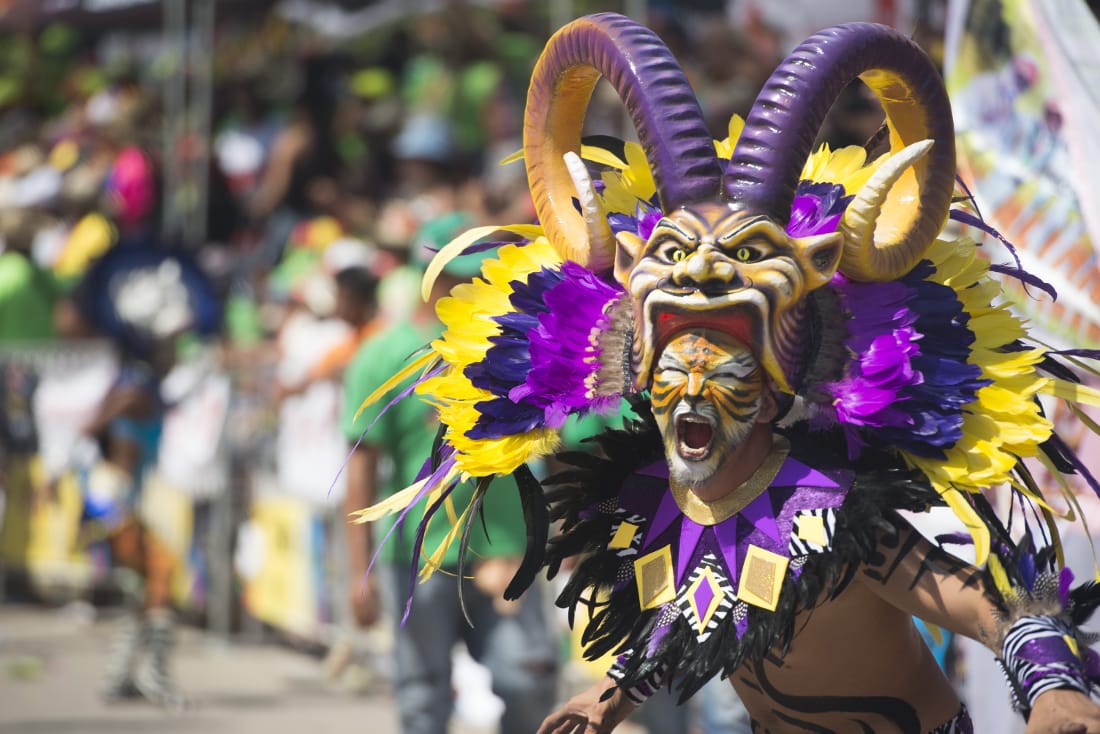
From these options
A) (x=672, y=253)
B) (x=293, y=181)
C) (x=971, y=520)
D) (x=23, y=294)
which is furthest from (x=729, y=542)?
(x=293, y=181)

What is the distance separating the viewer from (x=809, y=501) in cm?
280

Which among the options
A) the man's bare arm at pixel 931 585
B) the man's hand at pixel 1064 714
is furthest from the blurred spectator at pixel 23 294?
the man's hand at pixel 1064 714

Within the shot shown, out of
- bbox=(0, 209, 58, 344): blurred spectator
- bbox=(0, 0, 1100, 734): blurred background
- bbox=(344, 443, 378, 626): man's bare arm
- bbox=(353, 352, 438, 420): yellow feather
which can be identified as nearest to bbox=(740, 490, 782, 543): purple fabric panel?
bbox=(353, 352, 438, 420): yellow feather

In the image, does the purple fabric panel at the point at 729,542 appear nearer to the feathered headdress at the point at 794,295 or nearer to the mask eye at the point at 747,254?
the feathered headdress at the point at 794,295

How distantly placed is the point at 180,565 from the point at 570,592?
6.84 m

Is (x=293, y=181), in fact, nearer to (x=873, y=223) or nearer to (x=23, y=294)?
(x=23, y=294)

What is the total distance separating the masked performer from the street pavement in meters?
4.10

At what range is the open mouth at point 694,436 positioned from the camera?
106 inches

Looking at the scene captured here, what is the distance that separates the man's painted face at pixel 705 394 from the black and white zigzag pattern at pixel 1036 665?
1.83 ft

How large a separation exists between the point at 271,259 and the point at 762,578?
28.7 ft

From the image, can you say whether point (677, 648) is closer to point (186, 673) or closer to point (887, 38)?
point (887, 38)

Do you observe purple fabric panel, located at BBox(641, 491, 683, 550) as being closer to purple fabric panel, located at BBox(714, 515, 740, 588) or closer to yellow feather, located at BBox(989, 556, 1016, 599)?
purple fabric panel, located at BBox(714, 515, 740, 588)

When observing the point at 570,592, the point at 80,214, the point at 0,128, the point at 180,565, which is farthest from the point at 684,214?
the point at 0,128

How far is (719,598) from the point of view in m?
2.76
